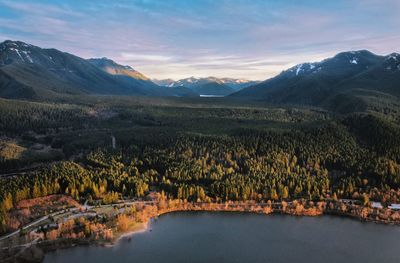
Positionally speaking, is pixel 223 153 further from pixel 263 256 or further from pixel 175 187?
pixel 263 256

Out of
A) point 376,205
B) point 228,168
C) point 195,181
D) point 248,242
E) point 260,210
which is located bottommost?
point 248,242

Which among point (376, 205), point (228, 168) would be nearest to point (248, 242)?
point (376, 205)

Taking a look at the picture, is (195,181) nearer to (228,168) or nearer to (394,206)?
(228,168)

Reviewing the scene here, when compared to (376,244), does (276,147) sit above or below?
above

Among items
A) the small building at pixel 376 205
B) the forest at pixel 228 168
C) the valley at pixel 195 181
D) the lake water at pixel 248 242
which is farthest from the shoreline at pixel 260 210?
the forest at pixel 228 168

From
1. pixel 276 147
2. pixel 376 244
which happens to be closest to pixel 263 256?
pixel 376 244

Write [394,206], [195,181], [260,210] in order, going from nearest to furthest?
[260,210], [394,206], [195,181]

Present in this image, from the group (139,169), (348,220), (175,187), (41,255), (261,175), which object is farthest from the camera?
(139,169)

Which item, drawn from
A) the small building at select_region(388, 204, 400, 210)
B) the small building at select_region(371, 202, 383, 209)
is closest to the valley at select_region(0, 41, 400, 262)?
the small building at select_region(371, 202, 383, 209)

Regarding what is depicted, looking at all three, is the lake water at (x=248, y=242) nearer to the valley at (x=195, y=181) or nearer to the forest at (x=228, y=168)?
the valley at (x=195, y=181)
